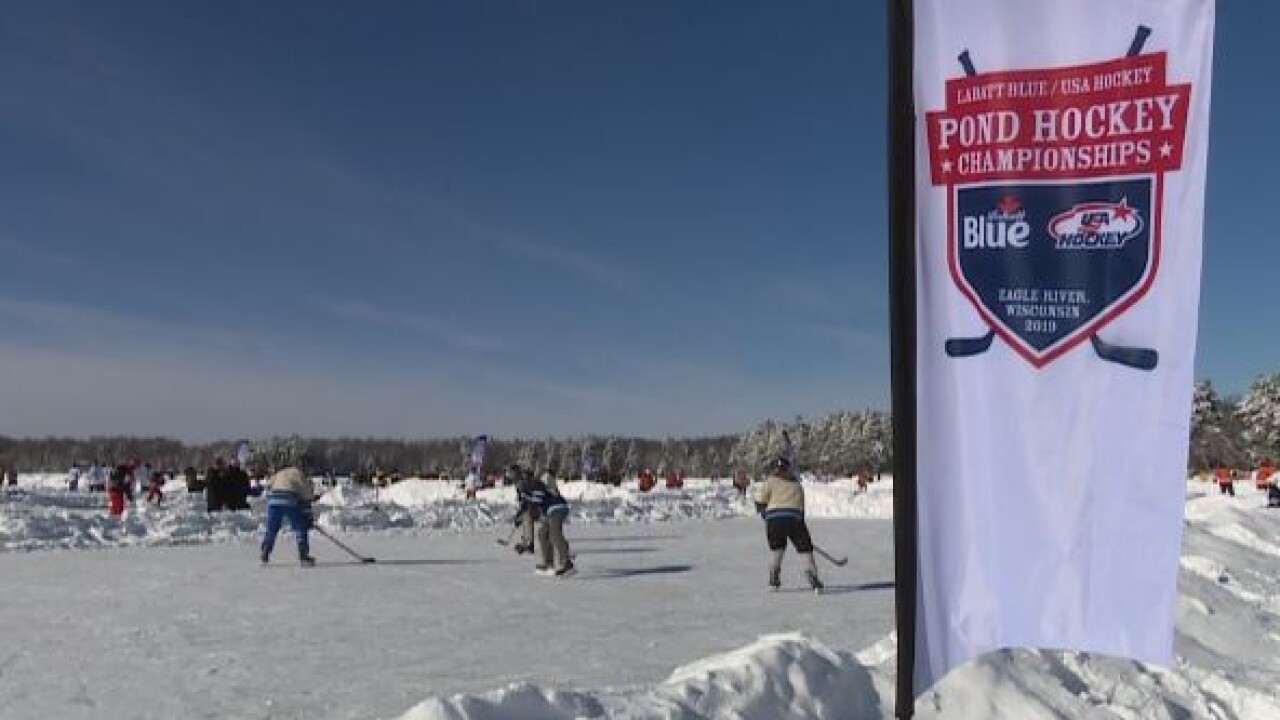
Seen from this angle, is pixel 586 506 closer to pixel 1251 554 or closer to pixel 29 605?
pixel 1251 554

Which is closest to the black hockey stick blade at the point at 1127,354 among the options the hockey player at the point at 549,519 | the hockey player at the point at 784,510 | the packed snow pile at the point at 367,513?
the hockey player at the point at 784,510

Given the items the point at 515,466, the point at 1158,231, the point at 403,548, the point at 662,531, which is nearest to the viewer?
the point at 1158,231

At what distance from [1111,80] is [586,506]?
31455mm

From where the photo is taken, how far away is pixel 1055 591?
388 cm

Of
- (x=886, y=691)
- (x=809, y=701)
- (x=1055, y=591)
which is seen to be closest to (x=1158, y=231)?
(x=1055, y=591)

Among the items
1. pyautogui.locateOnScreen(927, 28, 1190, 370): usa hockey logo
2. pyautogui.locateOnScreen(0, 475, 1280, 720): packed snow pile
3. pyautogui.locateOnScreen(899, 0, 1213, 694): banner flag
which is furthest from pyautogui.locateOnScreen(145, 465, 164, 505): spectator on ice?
pyautogui.locateOnScreen(927, 28, 1190, 370): usa hockey logo

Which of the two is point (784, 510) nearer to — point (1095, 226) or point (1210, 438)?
point (1095, 226)

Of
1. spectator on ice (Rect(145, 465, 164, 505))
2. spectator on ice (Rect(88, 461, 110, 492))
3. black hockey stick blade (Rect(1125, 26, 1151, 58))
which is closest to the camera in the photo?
black hockey stick blade (Rect(1125, 26, 1151, 58))

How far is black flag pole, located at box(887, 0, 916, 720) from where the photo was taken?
151 inches

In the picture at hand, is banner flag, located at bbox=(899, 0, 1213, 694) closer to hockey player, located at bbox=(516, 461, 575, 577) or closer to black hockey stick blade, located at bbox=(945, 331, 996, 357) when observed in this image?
black hockey stick blade, located at bbox=(945, 331, 996, 357)

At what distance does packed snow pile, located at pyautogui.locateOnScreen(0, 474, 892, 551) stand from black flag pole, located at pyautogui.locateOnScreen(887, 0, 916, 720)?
71.7 feet

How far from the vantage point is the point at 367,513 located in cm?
2828

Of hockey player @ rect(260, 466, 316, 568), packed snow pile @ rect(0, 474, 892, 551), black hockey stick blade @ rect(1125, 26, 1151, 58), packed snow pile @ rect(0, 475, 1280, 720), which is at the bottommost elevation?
packed snow pile @ rect(0, 474, 892, 551)

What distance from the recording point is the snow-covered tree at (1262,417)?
89756 millimetres
